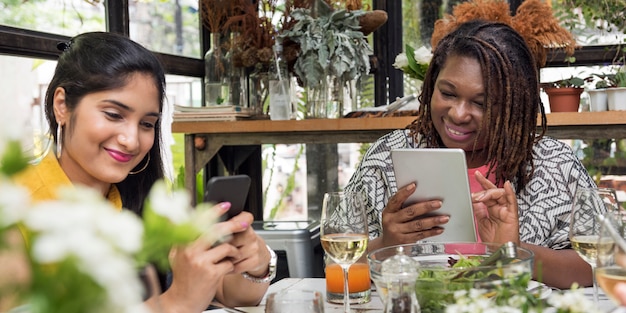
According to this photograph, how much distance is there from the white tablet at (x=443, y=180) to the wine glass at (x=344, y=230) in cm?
26

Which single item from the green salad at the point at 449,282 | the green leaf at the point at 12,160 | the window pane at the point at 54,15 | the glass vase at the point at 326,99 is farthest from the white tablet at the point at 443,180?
the glass vase at the point at 326,99

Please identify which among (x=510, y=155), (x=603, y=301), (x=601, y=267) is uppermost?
(x=510, y=155)

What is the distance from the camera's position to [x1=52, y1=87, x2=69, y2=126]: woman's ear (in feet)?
5.09

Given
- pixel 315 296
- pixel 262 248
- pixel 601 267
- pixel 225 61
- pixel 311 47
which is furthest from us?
pixel 225 61

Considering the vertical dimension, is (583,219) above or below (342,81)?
below

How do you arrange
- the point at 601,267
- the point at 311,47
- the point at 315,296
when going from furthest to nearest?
the point at 311,47 < the point at 601,267 < the point at 315,296

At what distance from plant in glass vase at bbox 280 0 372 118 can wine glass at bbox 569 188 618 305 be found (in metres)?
1.84

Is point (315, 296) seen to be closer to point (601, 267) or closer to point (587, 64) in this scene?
point (601, 267)

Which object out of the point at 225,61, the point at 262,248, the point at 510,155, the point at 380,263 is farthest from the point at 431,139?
the point at 225,61

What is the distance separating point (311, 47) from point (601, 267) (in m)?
2.19

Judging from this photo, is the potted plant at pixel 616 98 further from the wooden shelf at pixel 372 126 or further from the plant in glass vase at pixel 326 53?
the plant in glass vase at pixel 326 53

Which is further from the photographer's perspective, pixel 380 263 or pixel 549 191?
pixel 549 191

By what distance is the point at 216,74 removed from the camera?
3289mm

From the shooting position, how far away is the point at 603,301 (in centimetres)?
127
